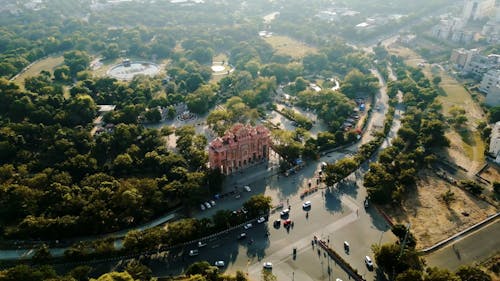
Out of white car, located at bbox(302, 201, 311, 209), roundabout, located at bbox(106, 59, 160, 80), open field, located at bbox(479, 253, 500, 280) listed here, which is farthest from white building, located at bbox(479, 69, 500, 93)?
roundabout, located at bbox(106, 59, 160, 80)

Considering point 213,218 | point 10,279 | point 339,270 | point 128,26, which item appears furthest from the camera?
point 128,26

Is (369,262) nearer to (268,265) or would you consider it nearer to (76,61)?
(268,265)

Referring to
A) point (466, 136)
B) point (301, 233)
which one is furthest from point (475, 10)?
point (301, 233)

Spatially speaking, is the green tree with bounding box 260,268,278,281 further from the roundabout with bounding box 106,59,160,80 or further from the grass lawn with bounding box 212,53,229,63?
the grass lawn with bounding box 212,53,229,63

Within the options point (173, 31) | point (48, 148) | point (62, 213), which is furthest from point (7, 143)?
point (173, 31)

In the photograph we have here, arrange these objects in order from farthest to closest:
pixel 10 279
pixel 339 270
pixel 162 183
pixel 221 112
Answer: pixel 221 112 → pixel 162 183 → pixel 339 270 → pixel 10 279

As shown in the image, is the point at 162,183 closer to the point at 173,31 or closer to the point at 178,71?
the point at 178,71

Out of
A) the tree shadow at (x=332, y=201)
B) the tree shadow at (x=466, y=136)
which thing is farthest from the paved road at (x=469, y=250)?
the tree shadow at (x=466, y=136)
